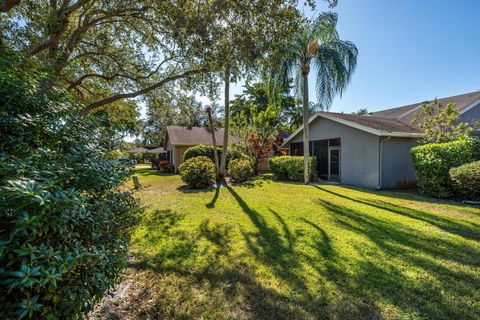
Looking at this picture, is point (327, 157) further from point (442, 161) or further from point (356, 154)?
point (442, 161)

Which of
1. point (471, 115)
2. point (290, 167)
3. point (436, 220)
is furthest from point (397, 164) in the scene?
point (471, 115)

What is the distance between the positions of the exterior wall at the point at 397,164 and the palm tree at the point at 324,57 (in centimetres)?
370

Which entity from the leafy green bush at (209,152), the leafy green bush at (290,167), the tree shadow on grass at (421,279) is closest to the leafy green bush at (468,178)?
the tree shadow on grass at (421,279)

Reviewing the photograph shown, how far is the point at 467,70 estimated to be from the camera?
44.4 ft

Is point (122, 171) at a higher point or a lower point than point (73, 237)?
higher

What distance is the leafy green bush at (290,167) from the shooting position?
45.0 feet

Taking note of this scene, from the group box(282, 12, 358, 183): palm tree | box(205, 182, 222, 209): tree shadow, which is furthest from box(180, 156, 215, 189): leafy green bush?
box(282, 12, 358, 183): palm tree

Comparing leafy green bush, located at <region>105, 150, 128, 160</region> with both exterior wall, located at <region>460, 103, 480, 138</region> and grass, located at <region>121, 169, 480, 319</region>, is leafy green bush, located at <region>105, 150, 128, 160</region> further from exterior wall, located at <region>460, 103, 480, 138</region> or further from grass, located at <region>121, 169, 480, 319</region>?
exterior wall, located at <region>460, 103, 480, 138</region>

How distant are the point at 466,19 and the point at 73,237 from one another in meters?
14.2

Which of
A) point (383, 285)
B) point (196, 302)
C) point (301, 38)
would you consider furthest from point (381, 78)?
point (196, 302)

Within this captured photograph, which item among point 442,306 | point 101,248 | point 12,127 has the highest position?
point 12,127

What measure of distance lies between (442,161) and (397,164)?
8.98 feet

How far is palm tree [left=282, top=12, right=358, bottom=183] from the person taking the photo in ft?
36.7

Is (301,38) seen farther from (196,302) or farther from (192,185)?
(196,302)
